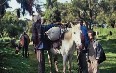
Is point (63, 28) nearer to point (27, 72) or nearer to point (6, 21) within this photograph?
point (27, 72)

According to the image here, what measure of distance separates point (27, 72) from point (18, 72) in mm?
721

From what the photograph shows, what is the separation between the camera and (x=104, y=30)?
2413 inches

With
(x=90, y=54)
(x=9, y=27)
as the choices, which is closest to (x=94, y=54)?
(x=90, y=54)

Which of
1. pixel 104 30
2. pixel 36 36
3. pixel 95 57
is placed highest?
pixel 36 36

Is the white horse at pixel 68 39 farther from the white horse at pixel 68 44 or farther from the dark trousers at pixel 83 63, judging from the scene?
the dark trousers at pixel 83 63

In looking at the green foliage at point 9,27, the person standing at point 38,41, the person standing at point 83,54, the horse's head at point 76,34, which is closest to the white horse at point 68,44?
the horse's head at point 76,34

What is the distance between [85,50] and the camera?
13.5m

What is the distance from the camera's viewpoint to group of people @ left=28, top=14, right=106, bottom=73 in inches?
457

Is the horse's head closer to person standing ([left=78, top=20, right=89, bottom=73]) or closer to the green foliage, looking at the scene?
person standing ([left=78, top=20, right=89, bottom=73])

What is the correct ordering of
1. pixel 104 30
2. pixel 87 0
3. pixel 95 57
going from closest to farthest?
pixel 95 57 < pixel 104 30 < pixel 87 0

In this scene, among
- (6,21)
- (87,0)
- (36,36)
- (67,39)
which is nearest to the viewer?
(36,36)

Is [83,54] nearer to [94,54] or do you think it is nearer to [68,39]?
[68,39]

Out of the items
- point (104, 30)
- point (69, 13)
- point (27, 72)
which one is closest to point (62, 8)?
point (69, 13)

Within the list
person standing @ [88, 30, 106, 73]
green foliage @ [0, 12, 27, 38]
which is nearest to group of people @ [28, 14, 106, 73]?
person standing @ [88, 30, 106, 73]
